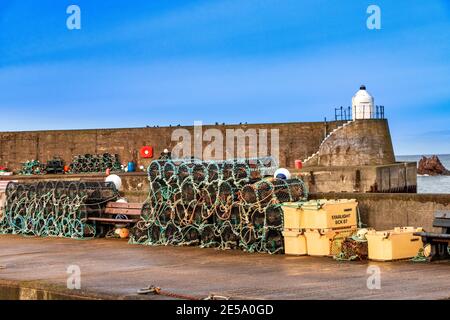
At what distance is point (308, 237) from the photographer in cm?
1296

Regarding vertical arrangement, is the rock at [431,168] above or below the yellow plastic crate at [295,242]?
above

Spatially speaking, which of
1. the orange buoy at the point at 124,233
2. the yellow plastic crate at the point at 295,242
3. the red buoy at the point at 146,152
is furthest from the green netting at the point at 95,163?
the yellow plastic crate at the point at 295,242

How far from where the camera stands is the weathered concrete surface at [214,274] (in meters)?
9.06

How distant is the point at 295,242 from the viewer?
13086 mm

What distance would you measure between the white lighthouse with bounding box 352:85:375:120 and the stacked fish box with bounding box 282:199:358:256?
862 inches

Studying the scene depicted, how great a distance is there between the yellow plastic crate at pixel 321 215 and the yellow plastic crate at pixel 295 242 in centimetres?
10

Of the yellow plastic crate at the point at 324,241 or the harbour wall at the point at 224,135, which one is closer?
the yellow plastic crate at the point at 324,241

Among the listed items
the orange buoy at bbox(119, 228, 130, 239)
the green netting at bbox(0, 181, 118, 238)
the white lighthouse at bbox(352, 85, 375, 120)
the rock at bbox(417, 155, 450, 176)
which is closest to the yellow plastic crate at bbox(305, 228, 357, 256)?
the orange buoy at bbox(119, 228, 130, 239)

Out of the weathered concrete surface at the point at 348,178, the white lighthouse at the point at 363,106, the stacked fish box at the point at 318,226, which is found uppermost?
the white lighthouse at the point at 363,106

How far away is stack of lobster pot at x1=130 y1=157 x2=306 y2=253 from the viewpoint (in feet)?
44.6

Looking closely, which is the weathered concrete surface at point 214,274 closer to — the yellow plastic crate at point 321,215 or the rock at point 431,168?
the yellow plastic crate at point 321,215

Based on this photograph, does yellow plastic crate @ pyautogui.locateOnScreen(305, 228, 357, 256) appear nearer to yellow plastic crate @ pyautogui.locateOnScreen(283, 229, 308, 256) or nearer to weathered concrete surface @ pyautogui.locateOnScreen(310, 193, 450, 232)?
yellow plastic crate @ pyautogui.locateOnScreen(283, 229, 308, 256)

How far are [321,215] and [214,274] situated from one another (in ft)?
8.53

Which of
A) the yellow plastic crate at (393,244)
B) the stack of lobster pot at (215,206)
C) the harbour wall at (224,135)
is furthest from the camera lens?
the harbour wall at (224,135)
